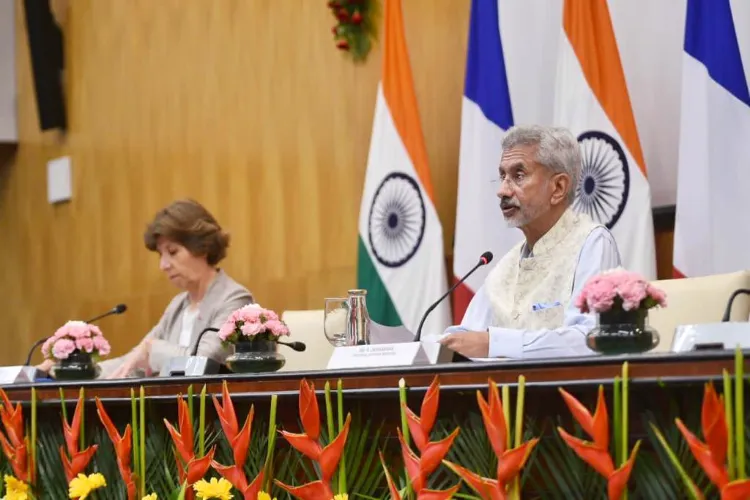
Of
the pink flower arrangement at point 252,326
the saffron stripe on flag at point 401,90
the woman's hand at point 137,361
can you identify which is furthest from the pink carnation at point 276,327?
the saffron stripe on flag at point 401,90

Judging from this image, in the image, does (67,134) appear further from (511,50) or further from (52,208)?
(511,50)

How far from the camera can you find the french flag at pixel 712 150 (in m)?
3.46

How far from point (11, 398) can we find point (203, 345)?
3.17 ft

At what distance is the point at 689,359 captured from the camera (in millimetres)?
1691

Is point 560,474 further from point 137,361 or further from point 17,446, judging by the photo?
point 137,361

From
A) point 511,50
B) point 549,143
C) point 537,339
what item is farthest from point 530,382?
point 511,50

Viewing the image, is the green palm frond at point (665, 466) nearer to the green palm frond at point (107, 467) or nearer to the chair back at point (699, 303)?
the chair back at point (699, 303)

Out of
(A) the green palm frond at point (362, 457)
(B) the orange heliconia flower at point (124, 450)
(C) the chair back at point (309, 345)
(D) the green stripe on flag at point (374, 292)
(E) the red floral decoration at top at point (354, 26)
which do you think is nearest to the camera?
(A) the green palm frond at point (362, 457)

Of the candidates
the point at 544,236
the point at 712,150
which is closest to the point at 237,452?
the point at 544,236

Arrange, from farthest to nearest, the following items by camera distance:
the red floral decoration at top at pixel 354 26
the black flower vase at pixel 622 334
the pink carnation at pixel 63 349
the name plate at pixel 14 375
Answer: the red floral decoration at top at pixel 354 26, the pink carnation at pixel 63 349, the name plate at pixel 14 375, the black flower vase at pixel 622 334

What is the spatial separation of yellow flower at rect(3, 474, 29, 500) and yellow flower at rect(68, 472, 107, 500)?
0.24 metres

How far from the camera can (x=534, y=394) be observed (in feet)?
6.26

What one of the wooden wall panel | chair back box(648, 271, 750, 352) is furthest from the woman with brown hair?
chair back box(648, 271, 750, 352)

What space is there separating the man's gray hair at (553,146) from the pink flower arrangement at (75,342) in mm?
1328
